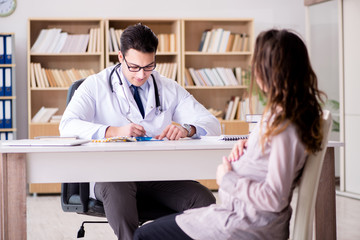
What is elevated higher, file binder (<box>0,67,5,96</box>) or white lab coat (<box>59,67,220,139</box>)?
file binder (<box>0,67,5,96</box>)

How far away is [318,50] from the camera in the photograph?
532cm

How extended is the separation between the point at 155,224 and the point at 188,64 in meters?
4.25

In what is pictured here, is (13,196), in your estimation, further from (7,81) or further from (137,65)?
(7,81)

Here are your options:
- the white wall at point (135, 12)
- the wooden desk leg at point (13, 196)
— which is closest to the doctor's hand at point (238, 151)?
the wooden desk leg at point (13, 196)

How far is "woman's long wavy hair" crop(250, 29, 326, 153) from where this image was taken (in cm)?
143

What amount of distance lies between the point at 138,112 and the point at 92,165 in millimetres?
672

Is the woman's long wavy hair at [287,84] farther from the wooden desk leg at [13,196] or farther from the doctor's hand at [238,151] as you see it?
the wooden desk leg at [13,196]

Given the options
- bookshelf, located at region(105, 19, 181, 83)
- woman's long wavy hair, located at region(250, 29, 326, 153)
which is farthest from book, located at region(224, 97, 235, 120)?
woman's long wavy hair, located at region(250, 29, 326, 153)

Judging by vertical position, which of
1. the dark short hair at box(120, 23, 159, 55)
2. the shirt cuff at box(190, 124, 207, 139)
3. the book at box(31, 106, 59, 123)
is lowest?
the shirt cuff at box(190, 124, 207, 139)

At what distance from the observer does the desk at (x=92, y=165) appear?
2.00 meters

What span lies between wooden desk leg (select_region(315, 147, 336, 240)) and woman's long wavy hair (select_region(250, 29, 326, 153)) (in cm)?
74

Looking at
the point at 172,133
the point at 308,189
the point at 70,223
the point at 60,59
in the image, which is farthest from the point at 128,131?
the point at 60,59

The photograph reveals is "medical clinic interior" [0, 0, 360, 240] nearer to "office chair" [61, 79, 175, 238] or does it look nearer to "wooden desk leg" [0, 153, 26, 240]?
"office chair" [61, 79, 175, 238]

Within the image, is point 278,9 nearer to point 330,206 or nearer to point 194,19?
point 194,19
